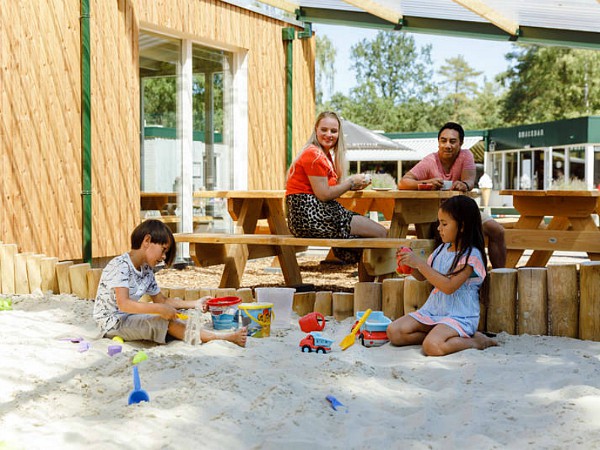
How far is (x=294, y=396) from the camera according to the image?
10.2 feet

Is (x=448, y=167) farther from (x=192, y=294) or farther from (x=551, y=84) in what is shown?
(x=551, y=84)

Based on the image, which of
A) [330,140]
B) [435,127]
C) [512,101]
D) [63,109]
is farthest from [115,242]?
[435,127]

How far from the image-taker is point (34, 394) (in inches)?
125

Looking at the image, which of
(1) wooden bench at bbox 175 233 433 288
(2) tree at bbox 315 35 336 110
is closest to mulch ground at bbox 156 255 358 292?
(1) wooden bench at bbox 175 233 433 288

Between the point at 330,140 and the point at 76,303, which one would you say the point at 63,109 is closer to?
the point at 76,303

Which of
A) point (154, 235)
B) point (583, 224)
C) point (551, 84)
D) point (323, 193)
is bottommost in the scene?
point (583, 224)

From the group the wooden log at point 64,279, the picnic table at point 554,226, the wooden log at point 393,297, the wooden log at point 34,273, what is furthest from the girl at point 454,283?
the picnic table at point 554,226

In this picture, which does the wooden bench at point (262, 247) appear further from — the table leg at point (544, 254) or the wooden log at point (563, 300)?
the table leg at point (544, 254)

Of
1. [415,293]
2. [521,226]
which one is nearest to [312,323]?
[415,293]

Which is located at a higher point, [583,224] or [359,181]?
[359,181]

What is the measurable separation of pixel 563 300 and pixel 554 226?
3.85m

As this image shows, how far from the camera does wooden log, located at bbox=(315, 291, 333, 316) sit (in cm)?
506

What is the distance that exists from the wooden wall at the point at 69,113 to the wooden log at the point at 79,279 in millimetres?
1453

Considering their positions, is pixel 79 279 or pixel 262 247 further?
pixel 262 247
